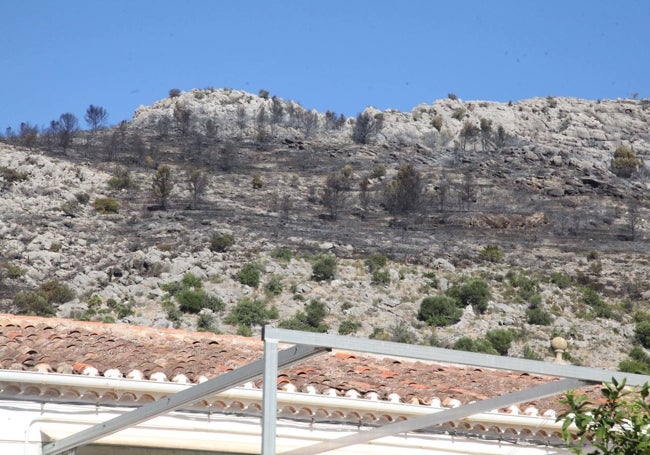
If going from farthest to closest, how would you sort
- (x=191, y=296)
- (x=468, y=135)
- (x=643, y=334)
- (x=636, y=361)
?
(x=468, y=135), (x=643, y=334), (x=191, y=296), (x=636, y=361)

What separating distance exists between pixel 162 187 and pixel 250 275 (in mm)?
15574

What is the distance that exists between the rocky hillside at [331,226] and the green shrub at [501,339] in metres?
0.89

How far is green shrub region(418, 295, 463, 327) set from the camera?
5247 cm

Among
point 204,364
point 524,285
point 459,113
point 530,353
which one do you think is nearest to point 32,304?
point 530,353

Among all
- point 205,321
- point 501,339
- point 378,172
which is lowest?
point 501,339

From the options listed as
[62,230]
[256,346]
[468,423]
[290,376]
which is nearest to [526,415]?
[468,423]

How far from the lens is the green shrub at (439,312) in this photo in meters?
52.5

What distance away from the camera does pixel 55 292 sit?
51250mm

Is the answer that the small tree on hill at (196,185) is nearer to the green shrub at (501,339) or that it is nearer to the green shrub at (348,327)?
the green shrub at (348,327)

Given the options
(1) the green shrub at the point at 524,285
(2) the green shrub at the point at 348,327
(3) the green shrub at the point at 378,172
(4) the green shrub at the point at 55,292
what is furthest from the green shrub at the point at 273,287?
(3) the green shrub at the point at 378,172

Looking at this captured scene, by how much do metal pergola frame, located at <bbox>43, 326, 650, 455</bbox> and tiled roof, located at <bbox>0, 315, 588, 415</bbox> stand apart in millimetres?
1721

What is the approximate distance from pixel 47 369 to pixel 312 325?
40394 mm

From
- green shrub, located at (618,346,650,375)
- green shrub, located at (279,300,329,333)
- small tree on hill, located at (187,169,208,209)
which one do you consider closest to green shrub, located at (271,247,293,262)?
green shrub, located at (279,300,329,333)

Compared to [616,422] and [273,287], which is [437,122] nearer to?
[273,287]
